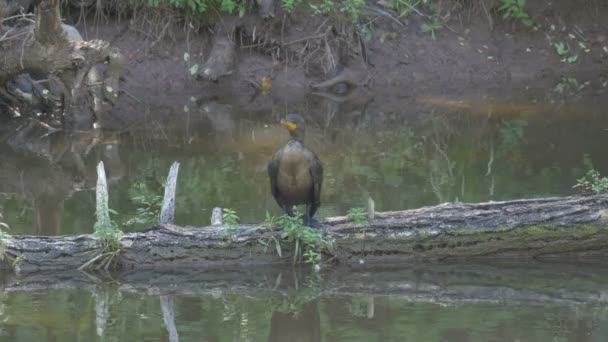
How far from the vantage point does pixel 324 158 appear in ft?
36.1

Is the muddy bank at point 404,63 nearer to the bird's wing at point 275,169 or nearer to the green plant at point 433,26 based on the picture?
the green plant at point 433,26

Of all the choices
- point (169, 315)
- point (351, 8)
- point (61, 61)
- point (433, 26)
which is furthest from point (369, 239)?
point (433, 26)

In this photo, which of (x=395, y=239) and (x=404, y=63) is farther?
(x=404, y=63)

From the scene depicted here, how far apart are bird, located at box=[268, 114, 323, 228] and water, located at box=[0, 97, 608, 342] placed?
613mm

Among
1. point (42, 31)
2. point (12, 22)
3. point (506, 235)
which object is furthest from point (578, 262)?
point (12, 22)

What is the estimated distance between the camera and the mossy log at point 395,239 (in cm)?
696

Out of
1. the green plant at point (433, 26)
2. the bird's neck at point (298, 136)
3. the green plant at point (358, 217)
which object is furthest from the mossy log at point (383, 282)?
the green plant at point (433, 26)

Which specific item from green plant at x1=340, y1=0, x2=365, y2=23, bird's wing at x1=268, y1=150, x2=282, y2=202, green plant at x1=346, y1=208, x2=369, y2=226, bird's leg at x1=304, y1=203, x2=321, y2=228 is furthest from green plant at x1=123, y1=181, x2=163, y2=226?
green plant at x1=340, y1=0, x2=365, y2=23

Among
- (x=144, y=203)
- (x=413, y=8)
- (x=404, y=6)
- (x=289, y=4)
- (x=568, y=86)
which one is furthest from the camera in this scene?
(x=404, y=6)

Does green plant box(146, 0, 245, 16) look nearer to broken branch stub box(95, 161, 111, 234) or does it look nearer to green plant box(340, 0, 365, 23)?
green plant box(340, 0, 365, 23)

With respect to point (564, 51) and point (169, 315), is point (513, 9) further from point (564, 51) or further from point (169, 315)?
point (169, 315)

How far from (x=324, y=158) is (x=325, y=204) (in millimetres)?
2081

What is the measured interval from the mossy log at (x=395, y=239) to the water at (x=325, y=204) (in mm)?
111

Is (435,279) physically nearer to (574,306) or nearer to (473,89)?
(574,306)
